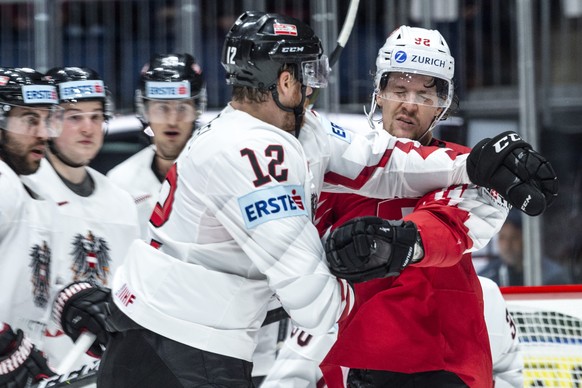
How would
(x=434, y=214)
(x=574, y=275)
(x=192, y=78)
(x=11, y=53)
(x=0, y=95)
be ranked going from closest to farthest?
1. (x=434, y=214)
2. (x=0, y=95)
3. (x=192, y=78)
4. (x=574, y=275)
5. (x=11, y=53)

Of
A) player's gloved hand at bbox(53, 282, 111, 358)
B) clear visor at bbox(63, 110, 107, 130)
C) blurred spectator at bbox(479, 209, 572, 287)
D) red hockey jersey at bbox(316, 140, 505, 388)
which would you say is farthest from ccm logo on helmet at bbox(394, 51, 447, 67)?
blurred spectator at bbox(479, 209, 572, 287)

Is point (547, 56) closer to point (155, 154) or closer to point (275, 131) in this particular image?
point (155, 154)

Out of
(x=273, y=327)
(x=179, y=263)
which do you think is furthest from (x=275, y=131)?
(x=273, y=327)

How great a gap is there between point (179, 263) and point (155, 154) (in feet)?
6.85

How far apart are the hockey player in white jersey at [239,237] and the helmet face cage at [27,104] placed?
4.28ft

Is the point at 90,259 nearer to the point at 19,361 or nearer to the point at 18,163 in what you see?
the point at 18,163

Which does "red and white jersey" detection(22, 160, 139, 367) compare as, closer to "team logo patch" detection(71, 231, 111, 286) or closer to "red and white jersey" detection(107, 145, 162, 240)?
"team logo patch" detection(71, 231, 111, 286)

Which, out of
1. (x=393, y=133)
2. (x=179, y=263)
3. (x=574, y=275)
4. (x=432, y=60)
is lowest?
(x=574, y=275)

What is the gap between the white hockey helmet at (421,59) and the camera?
111 inches

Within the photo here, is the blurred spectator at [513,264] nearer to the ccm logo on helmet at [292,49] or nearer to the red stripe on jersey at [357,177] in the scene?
the red stripe on jersey at [357,177]

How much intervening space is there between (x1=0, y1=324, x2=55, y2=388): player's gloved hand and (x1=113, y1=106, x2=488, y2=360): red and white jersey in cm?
84

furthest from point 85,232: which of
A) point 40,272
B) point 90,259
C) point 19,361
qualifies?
point 19,361

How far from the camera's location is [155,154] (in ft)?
14.6

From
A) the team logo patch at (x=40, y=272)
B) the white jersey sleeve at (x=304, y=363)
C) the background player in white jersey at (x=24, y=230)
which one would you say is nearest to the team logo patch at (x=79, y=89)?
the background player in white jersey at (x=24, y=230)
